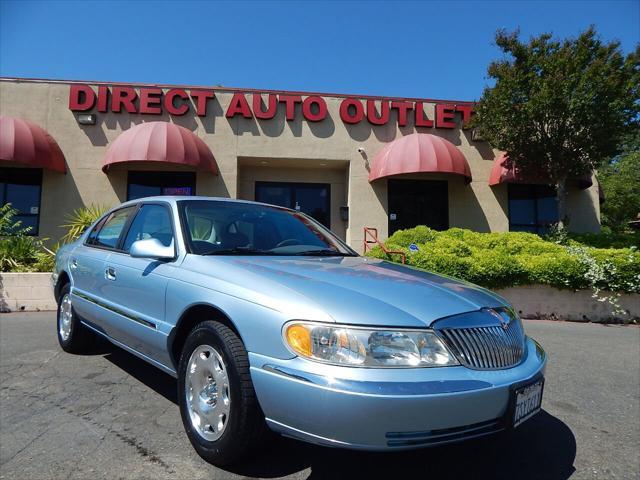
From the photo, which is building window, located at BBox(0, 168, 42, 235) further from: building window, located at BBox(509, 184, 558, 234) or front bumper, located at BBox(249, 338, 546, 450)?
building window, located at BBox(509, 184, 558, 234)

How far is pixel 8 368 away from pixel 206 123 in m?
10.4

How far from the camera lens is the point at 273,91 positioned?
13.8 meters

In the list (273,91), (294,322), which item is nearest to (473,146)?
(273,91)

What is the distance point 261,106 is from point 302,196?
3.22 metres

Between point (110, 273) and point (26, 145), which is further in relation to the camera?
point (26, 145)

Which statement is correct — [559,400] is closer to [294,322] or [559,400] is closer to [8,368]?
[294,322]

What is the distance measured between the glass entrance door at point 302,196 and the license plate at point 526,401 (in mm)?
12434

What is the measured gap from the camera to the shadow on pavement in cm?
239

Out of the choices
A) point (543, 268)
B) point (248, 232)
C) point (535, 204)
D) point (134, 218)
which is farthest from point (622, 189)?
point (134, 218)

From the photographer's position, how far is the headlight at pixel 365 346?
75.8 inches

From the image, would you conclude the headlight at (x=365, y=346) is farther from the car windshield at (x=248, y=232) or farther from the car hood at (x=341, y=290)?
the car windshield at (x=248, y=232)

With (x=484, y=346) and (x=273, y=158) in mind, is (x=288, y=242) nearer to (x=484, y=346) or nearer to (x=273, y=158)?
(x=484, y=346)

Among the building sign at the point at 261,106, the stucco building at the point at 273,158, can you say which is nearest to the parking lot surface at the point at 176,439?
the stucco building at the point at 273,158

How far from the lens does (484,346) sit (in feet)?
7.09
